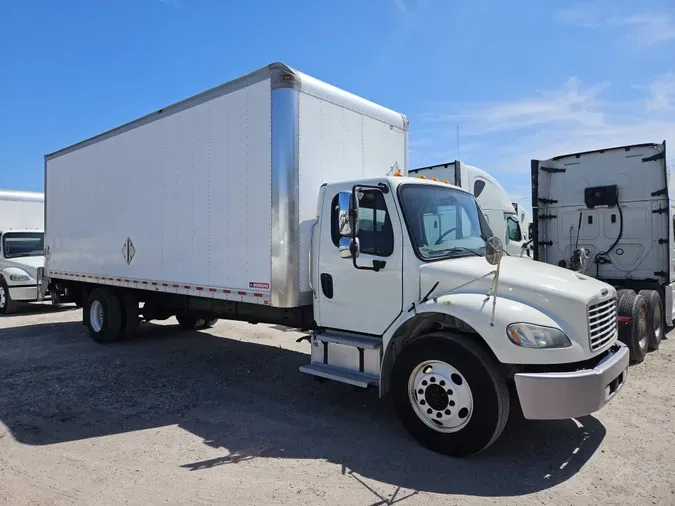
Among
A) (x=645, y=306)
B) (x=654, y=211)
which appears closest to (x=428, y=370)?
(x=645, y=306)

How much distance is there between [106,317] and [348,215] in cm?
611

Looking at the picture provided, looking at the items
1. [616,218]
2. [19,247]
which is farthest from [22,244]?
[616,218]

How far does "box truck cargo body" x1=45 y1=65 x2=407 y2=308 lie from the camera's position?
5.34m

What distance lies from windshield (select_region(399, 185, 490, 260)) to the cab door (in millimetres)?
182

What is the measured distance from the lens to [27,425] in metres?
4.93

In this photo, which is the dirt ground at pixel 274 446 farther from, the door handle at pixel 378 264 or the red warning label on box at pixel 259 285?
the door handle at pixel 378 264

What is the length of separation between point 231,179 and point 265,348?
11.9 ft

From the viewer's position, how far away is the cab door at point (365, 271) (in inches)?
188

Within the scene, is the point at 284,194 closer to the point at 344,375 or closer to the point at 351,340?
the point at 351,340

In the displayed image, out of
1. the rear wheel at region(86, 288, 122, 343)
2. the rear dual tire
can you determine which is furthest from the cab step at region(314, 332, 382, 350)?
the rear wheel at region(86, 288, 122, 343)

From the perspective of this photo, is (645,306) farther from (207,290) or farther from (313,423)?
(207,290)

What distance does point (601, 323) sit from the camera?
13.9 feet

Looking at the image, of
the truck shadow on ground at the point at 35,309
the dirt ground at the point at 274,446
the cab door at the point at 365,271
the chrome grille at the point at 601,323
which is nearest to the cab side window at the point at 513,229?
the dirt ground at the point at 274,446

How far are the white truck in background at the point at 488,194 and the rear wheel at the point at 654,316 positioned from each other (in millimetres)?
3261
